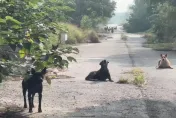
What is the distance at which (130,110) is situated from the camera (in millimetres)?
8805

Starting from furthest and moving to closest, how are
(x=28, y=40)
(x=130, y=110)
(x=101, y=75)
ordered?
(x=101, y=75), (x=130, y=110), (x=28, y=40)

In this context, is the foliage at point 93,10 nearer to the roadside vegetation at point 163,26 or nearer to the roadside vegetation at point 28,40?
the roadside vegetation at point 163,26

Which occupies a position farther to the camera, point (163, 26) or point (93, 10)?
point (93, 10)

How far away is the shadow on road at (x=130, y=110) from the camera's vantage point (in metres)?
8.32

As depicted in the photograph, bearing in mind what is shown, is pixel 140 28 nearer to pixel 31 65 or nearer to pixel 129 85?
pixel 129 85

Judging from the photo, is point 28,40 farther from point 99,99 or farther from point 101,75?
point 101,75

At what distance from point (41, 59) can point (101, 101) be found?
4.37 meters

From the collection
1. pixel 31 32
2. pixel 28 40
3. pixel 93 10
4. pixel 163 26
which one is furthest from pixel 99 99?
pixel 93 10

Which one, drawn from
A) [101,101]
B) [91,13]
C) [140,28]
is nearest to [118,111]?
[101,101]

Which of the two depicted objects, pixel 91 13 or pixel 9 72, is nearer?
pixel 9 72

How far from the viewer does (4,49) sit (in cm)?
592

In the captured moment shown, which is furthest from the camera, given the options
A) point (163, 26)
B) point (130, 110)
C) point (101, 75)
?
point (163, 26)

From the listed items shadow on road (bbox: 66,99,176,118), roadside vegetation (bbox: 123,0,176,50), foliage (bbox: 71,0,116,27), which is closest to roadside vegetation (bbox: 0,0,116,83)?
shadow on road (bbox: 66,99,176,118)

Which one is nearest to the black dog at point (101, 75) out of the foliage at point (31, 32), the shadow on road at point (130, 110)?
the shadow on road at point (130, 110)
